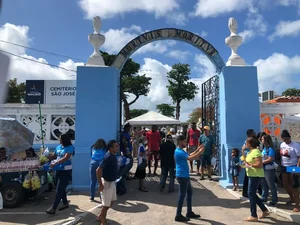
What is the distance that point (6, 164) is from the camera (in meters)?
6.68

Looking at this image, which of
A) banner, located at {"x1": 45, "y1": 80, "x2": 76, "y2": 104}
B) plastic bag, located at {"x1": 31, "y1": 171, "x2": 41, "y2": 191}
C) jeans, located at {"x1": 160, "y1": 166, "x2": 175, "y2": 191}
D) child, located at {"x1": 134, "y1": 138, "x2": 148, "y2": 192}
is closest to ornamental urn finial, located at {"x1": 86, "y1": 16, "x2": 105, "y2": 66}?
banner, located at {"x1": 45, "y1": 80, "x2": 76, "y2": 104}

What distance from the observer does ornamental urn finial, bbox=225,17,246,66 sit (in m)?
8.49

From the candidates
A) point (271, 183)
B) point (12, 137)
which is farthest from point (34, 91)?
point (271, 183)

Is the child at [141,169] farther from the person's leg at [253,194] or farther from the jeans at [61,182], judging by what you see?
the person's leg at [253,194]

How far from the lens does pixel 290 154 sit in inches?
241

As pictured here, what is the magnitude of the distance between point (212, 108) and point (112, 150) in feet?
17.2

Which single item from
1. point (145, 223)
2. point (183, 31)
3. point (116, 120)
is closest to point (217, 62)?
point (183, 31)

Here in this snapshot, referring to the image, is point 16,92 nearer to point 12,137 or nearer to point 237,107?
point 12,137

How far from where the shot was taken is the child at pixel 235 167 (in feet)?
24.8

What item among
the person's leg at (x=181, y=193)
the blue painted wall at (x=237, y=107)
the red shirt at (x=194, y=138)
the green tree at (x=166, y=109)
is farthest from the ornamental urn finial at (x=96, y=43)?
the green tree at (x=166, y=109)

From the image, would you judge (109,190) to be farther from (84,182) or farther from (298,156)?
(298,156)

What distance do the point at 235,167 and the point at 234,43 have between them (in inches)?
146

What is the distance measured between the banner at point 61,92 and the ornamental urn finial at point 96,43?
232 cm

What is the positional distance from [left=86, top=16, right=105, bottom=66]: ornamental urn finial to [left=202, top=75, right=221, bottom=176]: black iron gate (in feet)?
12.0
